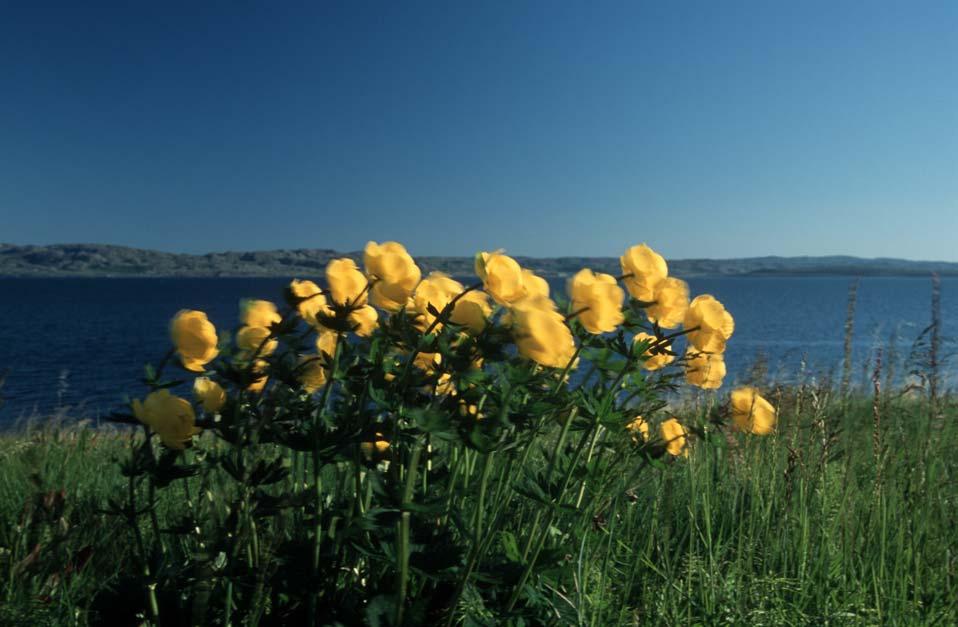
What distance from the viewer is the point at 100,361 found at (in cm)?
2936

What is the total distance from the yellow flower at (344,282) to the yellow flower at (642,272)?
52 centimetres

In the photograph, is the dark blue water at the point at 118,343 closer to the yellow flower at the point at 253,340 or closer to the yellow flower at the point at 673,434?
the yellow flower at the point at 253,340

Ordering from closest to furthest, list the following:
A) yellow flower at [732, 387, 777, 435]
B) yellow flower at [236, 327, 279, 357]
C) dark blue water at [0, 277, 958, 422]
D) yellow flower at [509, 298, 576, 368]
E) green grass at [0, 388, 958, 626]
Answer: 1. yellow flower at [509, 298, 576, 368]
2. yellow flower at [236, 327, 279, 357]
3. green grass at [0, 388, 958, 626]
4. yellow flower at [732, 387, 777, 435]
5. dark blue water at [0, 277, 958, 422]

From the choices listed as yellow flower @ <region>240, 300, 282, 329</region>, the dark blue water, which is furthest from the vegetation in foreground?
the dark blue water

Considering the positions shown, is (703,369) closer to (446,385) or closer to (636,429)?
(636,429)

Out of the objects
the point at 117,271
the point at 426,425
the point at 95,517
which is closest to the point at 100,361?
the point at 95,517

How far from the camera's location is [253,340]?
53.5 inches

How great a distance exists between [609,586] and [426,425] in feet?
3.38

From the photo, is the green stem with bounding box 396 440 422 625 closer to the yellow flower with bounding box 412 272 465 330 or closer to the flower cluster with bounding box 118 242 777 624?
the flower cluster with bounding box 118 242 777 624

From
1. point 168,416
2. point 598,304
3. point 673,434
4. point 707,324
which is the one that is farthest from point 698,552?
point 168,416

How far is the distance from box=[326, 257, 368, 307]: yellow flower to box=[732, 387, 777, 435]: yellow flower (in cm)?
97

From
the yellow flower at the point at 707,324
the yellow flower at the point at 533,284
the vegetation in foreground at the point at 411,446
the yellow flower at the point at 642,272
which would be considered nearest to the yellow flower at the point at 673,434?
the vegetation in foreground at the point at 411,446

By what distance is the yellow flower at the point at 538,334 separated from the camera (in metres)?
1.12

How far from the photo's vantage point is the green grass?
1.58 metres
